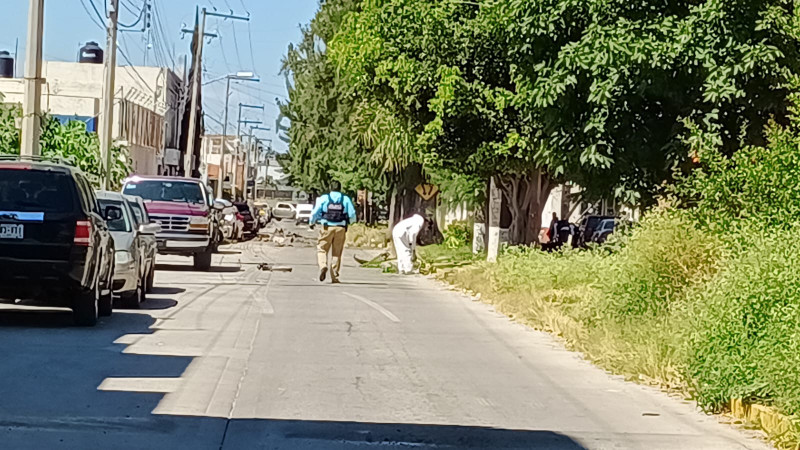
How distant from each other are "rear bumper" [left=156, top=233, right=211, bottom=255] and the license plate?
14.0 metres

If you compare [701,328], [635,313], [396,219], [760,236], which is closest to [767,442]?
[701,328]

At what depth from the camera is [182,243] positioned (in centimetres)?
2823

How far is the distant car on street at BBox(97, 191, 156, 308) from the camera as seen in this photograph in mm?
17266

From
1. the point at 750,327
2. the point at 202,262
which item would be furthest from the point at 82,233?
the point at 202,262

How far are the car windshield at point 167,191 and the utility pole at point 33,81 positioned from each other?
262 inches

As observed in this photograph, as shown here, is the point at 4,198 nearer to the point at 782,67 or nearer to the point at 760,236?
the point at 760,236

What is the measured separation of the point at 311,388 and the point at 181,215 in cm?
1790

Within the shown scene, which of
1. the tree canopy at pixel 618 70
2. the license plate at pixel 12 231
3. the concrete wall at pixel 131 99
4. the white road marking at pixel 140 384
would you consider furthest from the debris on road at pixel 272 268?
the concrete wall at pixel 131 99

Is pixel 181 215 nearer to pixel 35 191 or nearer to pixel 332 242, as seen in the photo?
pixel 332 242

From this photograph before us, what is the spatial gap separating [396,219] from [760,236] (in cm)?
3925

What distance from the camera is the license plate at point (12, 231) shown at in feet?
46.1

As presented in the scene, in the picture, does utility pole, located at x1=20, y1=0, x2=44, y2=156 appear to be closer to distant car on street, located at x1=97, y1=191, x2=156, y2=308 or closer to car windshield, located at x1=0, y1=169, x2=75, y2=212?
distant car on street, located at x1=97, y1=191, x2=156, y2=308

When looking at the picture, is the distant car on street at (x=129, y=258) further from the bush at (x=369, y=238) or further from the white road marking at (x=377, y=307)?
the bush at (x=369, y=238)

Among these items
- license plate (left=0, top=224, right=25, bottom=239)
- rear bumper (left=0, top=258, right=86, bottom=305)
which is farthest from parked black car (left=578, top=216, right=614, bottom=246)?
license plate (left=0, top=224, right=25, bottom=239)
